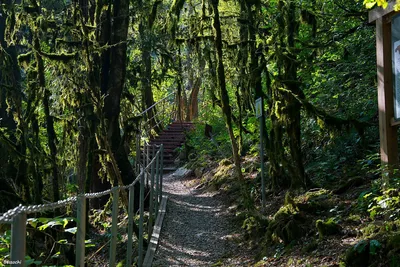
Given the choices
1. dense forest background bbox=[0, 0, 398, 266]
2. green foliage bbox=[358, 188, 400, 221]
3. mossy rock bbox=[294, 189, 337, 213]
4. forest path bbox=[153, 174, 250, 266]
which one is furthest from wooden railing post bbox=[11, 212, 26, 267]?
mossy rock bbox=[294, 189, 337, 213]

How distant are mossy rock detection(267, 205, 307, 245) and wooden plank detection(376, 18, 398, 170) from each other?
153 cm

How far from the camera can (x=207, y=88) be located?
1084cm

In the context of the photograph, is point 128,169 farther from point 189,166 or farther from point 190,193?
point 189,166

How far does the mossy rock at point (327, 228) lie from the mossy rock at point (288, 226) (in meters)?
0.51

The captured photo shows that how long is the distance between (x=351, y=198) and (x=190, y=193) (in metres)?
7.65

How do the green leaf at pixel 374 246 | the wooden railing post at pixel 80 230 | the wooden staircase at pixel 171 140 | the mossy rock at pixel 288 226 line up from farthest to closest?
the wooden staircase at pixel 171 140 → the mossy rock at pixel 288 226 → the green leaf at pixel 374 246 → the wooden railing post at pixel 80 230

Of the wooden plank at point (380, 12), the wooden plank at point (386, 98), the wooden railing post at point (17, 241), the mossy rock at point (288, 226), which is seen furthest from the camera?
the mossy rock at point (288, 226)

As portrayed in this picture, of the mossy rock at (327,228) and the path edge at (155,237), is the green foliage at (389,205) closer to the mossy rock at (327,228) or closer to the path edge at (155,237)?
the mossy rock at (327,228)

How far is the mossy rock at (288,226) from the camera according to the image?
662cm

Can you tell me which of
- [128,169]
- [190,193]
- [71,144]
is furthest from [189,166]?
→ [71,144]

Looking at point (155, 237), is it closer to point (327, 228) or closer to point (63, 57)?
point (327, 228)

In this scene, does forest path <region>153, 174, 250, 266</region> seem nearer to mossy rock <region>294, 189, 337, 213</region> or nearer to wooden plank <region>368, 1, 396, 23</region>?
mossy rock <region>294, 189, 337, 213</region>

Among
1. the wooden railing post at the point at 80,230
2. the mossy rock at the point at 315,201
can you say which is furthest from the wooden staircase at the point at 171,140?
the wooden railing post at the point at 80,230

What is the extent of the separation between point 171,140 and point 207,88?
12.8 metres
